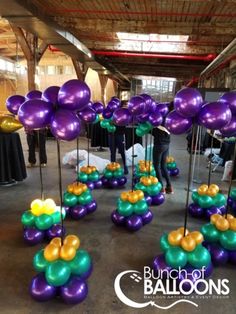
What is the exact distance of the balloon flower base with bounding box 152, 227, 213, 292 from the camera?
6.78 feet

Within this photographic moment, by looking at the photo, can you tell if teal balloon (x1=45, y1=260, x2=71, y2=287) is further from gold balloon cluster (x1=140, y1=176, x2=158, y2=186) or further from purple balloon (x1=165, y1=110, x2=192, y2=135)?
gold balloon cluster (x1=140, y1=176, x2=158, y2=186)

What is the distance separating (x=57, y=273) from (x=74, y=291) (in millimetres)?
183

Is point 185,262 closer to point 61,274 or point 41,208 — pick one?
point 61,274

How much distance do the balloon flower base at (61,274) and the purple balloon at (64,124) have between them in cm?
86

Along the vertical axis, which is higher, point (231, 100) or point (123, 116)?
point (231, 100)

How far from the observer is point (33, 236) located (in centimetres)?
262

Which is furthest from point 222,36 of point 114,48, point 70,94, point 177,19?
point 70,94

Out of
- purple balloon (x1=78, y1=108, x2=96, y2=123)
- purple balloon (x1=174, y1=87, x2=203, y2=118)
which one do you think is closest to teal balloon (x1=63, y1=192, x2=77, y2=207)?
purple balloon (x1=78, y1=108, x2=96, y2=123)

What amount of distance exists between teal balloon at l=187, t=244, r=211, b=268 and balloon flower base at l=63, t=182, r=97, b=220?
155 cm

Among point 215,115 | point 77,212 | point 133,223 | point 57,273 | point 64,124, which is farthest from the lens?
point 77,212

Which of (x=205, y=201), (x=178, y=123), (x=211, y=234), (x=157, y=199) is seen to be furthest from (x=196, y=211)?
(x=178, y=123)

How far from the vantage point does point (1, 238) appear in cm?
277

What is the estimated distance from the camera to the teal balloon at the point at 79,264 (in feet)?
6.45

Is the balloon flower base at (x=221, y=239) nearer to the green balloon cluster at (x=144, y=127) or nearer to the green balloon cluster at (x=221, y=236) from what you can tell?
the green balloon cluster at (x=221, y=236)
